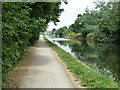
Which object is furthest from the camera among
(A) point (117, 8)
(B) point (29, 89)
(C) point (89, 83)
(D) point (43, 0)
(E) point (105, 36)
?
(E) point (105, 36)

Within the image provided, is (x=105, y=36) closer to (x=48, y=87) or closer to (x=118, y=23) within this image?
(x=118, y=23)

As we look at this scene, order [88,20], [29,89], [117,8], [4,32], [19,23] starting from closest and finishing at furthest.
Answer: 1. [4,32]
2. [19,23]
3. [29,89]
4. [117,8]
5. [88,20]

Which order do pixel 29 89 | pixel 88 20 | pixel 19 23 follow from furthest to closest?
pixel 88 20
pixel 29 89
pixel 19 23

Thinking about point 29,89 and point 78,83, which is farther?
point 78,83

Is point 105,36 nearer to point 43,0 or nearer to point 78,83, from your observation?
point 43,0

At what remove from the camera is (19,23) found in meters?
4.93

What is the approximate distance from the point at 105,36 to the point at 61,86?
128 ft

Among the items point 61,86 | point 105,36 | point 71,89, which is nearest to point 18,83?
point 61,86

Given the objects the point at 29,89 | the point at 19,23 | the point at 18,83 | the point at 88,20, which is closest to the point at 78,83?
the point at 29,89

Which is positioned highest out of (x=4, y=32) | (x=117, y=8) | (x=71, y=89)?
(x=117, y=8)

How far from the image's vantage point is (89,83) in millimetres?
6098

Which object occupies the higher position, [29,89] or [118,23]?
[118,23]

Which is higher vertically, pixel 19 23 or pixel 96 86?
pixel 19 23

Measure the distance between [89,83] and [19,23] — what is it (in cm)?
358
